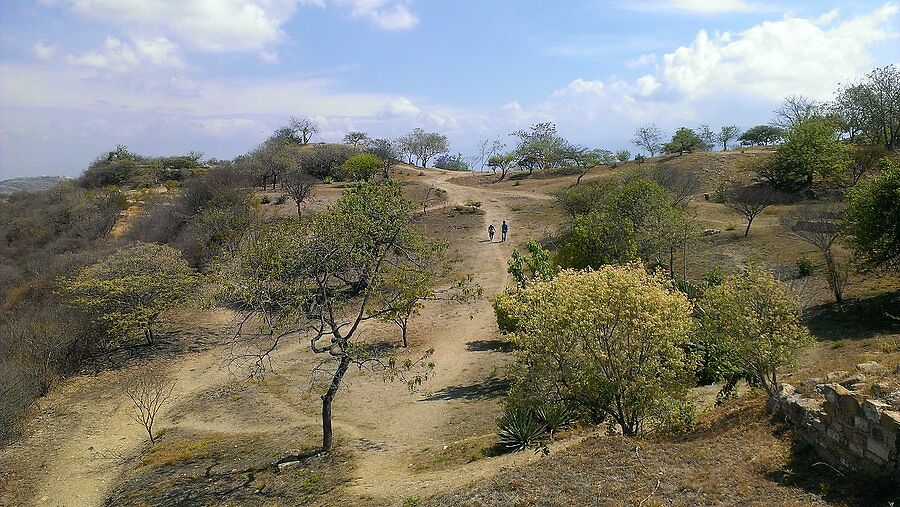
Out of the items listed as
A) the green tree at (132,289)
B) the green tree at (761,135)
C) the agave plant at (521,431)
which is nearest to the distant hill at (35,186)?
the green tree at (132,289)

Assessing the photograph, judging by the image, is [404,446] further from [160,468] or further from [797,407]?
[797,407]

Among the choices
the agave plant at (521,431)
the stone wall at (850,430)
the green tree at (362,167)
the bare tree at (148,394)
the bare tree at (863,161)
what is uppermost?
the green tree at (362,167)

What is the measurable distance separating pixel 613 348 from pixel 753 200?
28809mm

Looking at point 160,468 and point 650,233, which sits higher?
point 650,233

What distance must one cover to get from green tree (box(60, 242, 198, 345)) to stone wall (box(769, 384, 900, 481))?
25.6m

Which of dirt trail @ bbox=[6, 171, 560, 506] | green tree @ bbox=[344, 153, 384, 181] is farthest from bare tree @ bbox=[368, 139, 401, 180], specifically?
dirt trail @ bbox=[6, 171, 560, 506]

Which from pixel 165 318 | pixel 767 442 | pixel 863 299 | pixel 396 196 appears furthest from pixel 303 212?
pixel 767 442

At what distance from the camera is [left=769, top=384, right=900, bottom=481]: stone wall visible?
27.1 ft

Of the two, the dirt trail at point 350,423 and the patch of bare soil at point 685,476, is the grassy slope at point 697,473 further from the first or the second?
the dirt trail at point 350,423

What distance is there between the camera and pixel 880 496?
8.17 m

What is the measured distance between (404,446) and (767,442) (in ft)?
30.0

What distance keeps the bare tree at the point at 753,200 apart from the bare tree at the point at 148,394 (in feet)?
103

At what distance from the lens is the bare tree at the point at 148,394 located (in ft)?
64.1

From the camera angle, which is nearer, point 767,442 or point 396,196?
point 767,442
